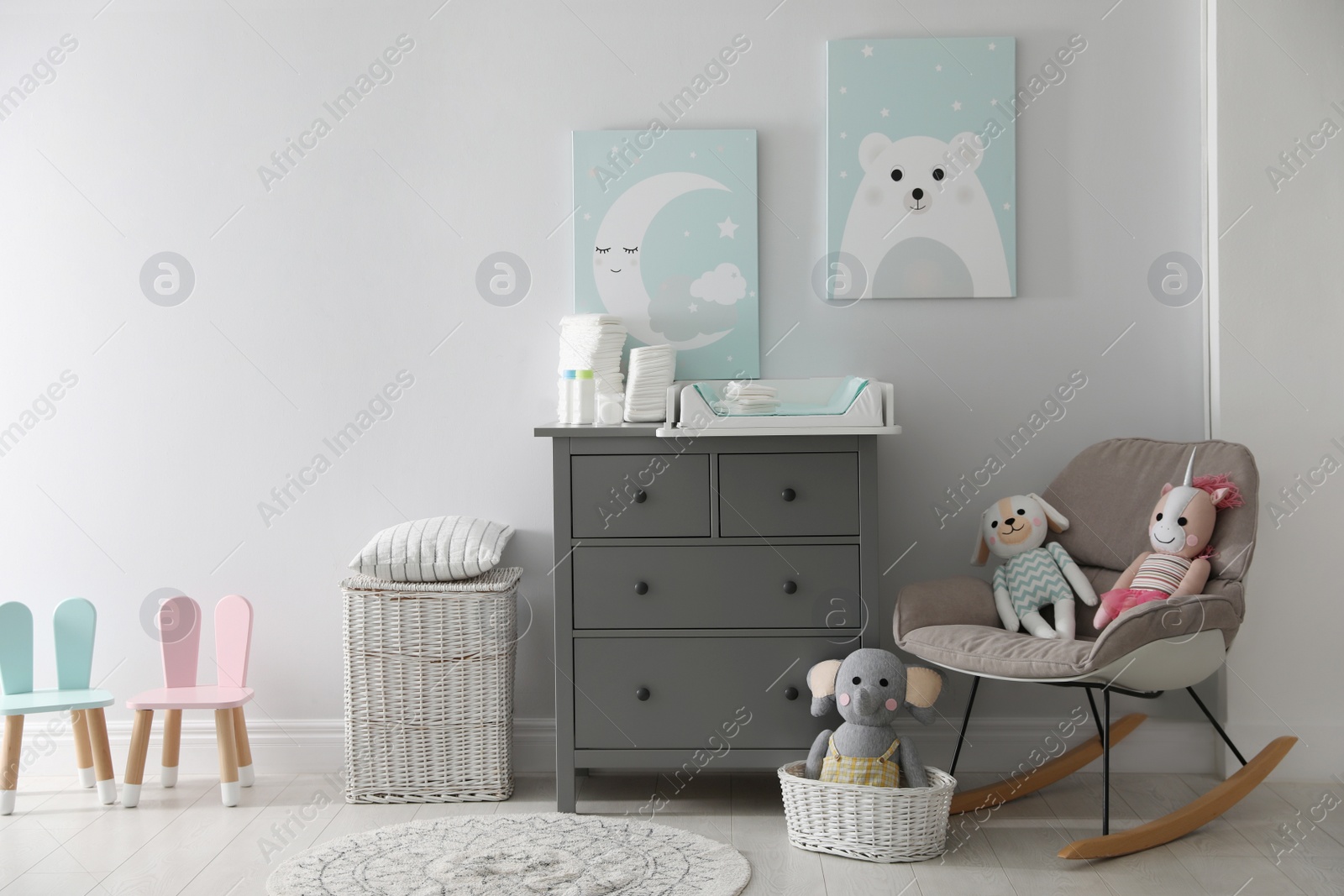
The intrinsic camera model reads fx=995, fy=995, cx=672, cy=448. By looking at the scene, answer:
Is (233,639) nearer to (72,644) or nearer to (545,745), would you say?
(72,644)

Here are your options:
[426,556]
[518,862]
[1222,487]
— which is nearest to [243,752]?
[426,556]

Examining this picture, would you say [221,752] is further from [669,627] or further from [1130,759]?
[1130,759]

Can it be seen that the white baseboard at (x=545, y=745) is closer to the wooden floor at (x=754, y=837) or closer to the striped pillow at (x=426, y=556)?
the wooden floor at (x=754, y=837)

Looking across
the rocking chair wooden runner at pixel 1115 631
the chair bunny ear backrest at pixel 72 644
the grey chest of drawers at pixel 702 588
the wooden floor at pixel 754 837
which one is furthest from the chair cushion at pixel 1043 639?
the chair bunny ear backrest at pixel 72 644

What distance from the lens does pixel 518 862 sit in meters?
2.23

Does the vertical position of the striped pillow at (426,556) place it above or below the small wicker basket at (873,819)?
above

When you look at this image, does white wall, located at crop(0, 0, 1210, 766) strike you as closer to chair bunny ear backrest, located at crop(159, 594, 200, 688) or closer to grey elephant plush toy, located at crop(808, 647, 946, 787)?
chair bunny ear backrest, located at crop(159, 594, 200, 688)

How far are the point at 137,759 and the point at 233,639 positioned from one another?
1.26ft

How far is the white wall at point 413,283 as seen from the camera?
113 inches

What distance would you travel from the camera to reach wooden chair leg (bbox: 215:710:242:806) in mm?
2668

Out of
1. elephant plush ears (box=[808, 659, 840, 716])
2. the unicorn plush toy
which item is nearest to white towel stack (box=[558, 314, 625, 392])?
elephant plush ears (box=[808, 659, 840, 716])

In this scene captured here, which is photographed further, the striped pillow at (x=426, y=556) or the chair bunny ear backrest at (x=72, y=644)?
the chair bunny ear backrest at (x=72, y=644)

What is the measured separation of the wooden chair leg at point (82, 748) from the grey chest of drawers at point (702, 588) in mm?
1378

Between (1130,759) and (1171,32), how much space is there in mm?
2081
